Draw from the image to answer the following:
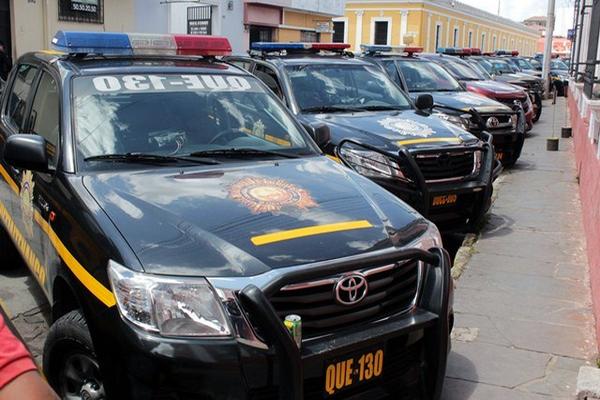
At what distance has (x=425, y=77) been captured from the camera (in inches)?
418

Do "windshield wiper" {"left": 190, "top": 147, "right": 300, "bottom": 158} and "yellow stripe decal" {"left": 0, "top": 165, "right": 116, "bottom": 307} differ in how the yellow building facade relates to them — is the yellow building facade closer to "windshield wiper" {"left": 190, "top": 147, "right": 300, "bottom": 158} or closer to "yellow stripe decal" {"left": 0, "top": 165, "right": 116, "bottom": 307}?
"windshield wiper" {"left": 190, "top": 147, "right": 300, "bottom": 158}

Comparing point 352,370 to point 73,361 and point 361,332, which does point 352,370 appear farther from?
point 73,361

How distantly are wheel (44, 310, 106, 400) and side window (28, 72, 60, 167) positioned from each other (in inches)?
40.2

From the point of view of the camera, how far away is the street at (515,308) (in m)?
3.77

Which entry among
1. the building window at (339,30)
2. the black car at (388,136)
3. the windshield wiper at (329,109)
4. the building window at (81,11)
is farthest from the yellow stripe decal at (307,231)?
the building window at (339,30)

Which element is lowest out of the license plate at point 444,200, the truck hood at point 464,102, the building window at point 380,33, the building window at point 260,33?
the license plate at point 444,200

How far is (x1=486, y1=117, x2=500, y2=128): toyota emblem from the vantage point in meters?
9.94

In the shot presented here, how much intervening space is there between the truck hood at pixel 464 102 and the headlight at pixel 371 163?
4032 mm

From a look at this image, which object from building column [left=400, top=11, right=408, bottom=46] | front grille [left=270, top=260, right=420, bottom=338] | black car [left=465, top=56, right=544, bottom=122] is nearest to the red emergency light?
front grille [left=270, top=260, right=420, bottom=338]

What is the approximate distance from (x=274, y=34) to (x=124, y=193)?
988 inches

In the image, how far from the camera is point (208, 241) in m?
2.78

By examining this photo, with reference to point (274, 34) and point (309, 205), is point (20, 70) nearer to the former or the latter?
point (309, 205)

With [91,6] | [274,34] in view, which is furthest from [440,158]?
[274,34]

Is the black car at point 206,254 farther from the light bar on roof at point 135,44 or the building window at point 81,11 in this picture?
the building window at point 81,11
